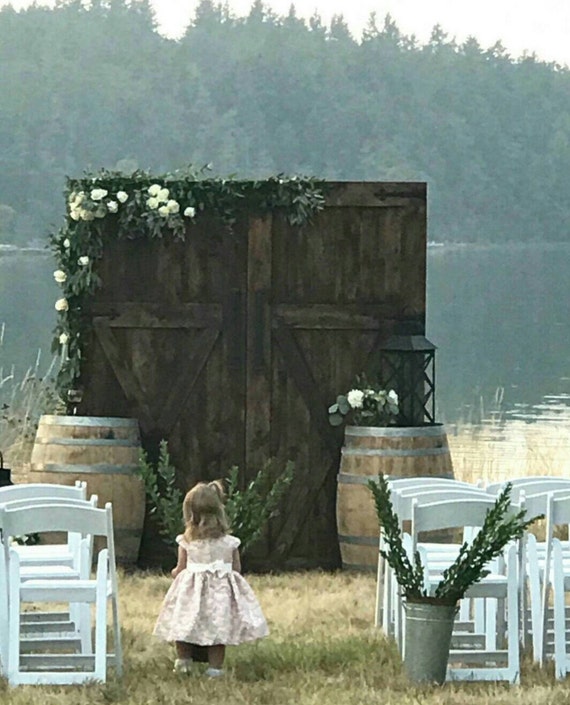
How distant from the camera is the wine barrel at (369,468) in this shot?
10062mm

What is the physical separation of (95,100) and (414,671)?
46.4 m

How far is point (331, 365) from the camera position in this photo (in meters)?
10.4

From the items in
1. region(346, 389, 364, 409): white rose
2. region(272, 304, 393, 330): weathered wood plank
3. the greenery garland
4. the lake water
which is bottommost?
the lake water

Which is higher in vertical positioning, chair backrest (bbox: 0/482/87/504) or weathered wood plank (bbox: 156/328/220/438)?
Result: weathered wood plank (bbox: 156/328/220/438)

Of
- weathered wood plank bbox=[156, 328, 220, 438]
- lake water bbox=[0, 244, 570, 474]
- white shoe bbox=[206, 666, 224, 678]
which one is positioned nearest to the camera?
white shoe bbox=[206, 666, 224, 678]

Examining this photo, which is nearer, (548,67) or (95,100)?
(95,100)

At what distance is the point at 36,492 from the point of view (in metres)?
7.54

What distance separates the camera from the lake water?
23188 mm

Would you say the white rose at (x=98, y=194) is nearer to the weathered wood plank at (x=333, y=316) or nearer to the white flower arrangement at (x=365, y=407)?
the weathered wood plank at (x=333, y=316)

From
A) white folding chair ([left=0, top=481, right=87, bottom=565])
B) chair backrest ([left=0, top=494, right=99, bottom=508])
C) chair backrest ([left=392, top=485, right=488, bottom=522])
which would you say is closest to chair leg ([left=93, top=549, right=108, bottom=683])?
chair backrest ([left=0, top=494, right=99, bottom=508])

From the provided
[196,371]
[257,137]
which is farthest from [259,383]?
[257,137]

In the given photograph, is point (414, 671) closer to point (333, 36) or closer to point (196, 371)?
point (196, 371)

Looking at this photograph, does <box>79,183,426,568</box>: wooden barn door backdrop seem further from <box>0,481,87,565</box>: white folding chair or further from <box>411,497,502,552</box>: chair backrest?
<box>411,497,502,552</box>: chair backrest

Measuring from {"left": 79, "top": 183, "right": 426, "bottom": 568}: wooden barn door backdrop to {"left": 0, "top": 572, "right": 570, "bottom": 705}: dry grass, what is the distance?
5.52 feet
